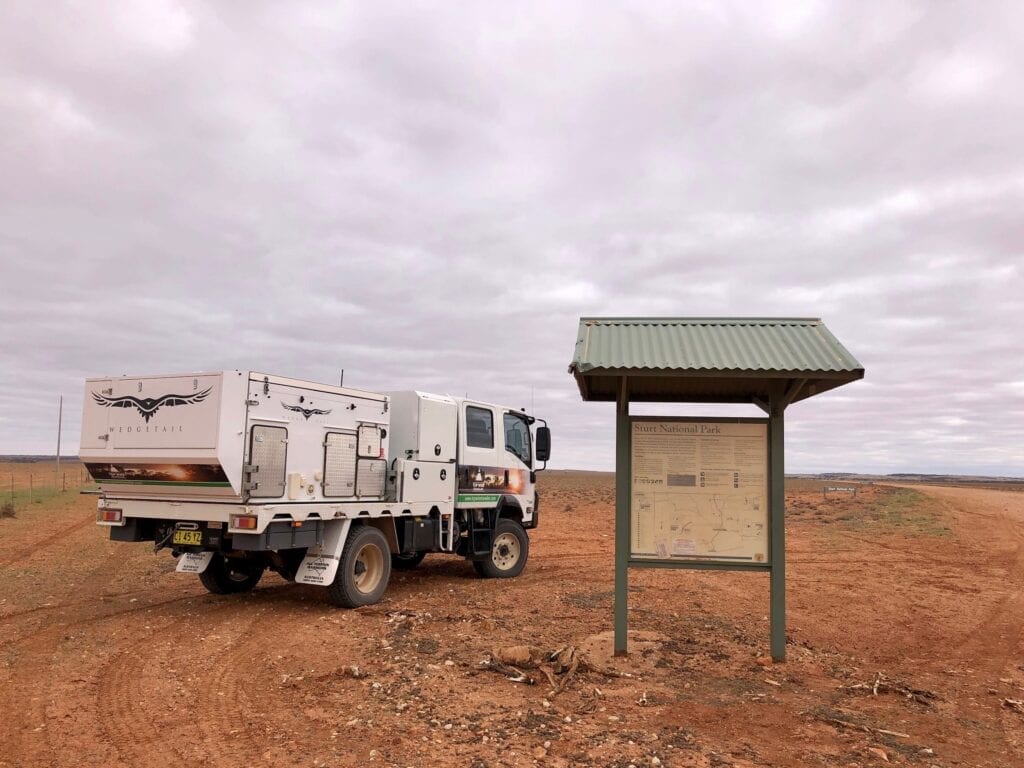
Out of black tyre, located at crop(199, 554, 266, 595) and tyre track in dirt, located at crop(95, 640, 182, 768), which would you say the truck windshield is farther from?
tyre track in dirt, located at crop(95, 640, 182, 768)

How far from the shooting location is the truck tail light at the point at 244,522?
8.47 metres

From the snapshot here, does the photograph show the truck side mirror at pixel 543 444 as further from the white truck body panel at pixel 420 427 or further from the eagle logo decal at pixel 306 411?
the eagle logo decal at pixel 306 411

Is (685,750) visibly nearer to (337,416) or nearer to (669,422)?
(669,422)

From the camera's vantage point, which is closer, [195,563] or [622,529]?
[622,529]

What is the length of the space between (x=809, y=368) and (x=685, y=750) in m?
3.69

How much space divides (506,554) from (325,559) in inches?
182

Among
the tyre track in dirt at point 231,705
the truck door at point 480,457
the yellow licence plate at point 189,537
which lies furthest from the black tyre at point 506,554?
the yellow licence plate at point 189,537

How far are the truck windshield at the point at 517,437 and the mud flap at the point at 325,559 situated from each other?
13.6ft

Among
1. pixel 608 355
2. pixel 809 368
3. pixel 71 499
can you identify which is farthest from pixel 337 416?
pixel 71 499

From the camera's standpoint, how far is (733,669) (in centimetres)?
750

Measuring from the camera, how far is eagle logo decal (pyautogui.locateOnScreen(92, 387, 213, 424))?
8562 millimetres

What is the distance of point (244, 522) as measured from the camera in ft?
27.8

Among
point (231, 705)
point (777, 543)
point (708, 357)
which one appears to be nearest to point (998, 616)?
point (777, 543)

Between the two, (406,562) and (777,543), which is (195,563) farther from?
(777,543)
